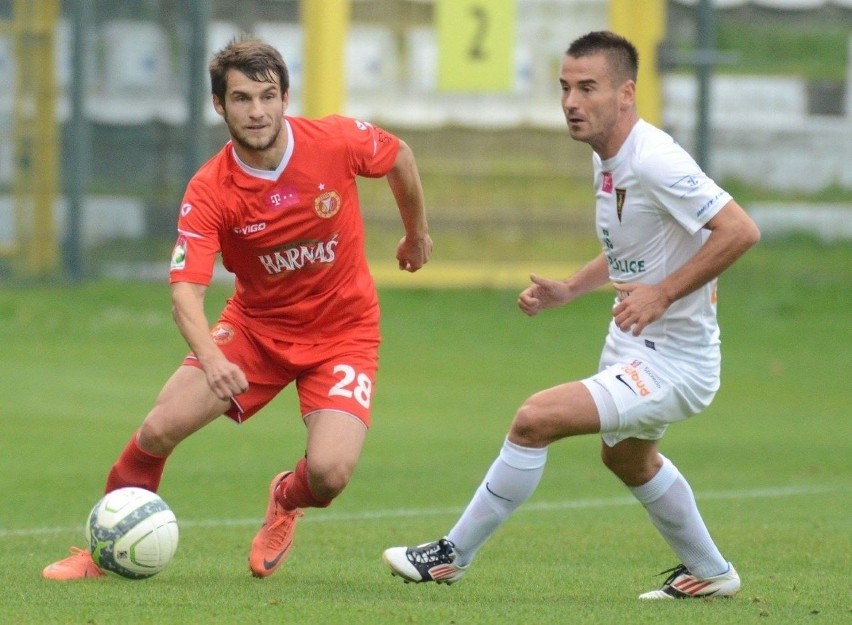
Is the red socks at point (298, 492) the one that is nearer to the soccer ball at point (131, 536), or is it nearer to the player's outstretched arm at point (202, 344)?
the soccer ball at point (131, 536)

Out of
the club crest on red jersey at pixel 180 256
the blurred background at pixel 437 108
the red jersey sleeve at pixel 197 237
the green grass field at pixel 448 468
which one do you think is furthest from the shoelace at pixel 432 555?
the blurred background at pixel 437 108

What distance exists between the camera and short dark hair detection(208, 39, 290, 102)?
6.63 m

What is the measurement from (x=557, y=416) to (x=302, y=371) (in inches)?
57.1

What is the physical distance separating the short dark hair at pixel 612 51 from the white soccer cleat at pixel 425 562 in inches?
80.1

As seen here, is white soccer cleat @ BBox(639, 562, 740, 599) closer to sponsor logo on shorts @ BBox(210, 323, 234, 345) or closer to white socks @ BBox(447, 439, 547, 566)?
white socks @ BBox(447, 439, 547, 566)

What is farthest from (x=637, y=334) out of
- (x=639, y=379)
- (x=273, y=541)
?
(x=273, y=541)

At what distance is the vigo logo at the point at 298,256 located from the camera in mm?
7000

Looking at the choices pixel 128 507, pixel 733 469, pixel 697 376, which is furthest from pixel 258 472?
pixel 697 376

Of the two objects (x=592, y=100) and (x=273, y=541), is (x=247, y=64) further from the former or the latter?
(x=273, y=541)

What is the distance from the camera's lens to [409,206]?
24.2ft

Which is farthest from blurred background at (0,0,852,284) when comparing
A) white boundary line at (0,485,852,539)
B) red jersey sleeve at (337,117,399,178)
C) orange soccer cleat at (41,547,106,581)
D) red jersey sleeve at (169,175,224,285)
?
red jersey sleeve at (169,175,224,285)

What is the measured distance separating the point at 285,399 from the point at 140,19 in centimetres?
658

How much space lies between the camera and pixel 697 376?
21.3 feet

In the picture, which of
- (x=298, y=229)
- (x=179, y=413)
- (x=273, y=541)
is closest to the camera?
(x=179, y=413)
